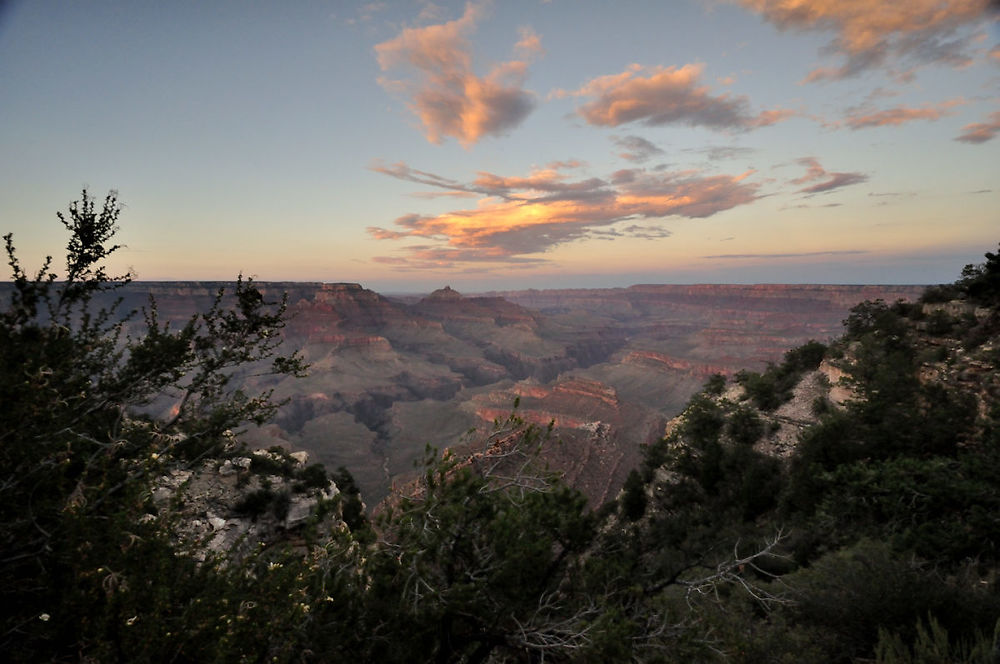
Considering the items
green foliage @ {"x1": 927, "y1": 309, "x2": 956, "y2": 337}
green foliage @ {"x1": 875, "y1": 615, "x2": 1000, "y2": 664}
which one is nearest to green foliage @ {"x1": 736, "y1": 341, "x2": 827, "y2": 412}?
green foliage @ {"x1": 927, "y1": 309, "x2": 956, "y2": 337}

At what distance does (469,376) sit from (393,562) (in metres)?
148

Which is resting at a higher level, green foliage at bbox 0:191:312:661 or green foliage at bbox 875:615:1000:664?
green foliage at bbox 0:191:312:661

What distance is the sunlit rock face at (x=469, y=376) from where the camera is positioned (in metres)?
69.3

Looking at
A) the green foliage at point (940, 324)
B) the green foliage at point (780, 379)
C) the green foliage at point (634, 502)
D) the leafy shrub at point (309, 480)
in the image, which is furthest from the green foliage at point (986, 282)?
the leafy shrub at point (309, 480)

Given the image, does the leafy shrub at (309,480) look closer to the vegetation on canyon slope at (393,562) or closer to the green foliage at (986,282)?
the vegetation on canyon slope at (393,562)

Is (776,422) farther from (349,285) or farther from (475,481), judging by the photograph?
(349,285)

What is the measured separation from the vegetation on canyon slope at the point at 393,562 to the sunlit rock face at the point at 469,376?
1951 cm

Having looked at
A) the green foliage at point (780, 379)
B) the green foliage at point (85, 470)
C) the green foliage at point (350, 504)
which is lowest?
the green foliage at point (350, 504)

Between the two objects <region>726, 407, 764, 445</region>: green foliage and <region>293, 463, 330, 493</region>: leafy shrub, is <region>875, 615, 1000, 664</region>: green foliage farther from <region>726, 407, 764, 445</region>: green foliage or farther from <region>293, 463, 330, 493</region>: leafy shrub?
<region>293, 463, 330, 493</region>: leafy shrub

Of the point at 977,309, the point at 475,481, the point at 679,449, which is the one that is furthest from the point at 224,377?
the point at 977,309

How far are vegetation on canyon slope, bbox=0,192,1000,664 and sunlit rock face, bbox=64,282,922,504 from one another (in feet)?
64.0

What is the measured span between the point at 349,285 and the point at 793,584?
611 feet

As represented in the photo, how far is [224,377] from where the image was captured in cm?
740

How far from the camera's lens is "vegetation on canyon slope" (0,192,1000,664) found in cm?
405
